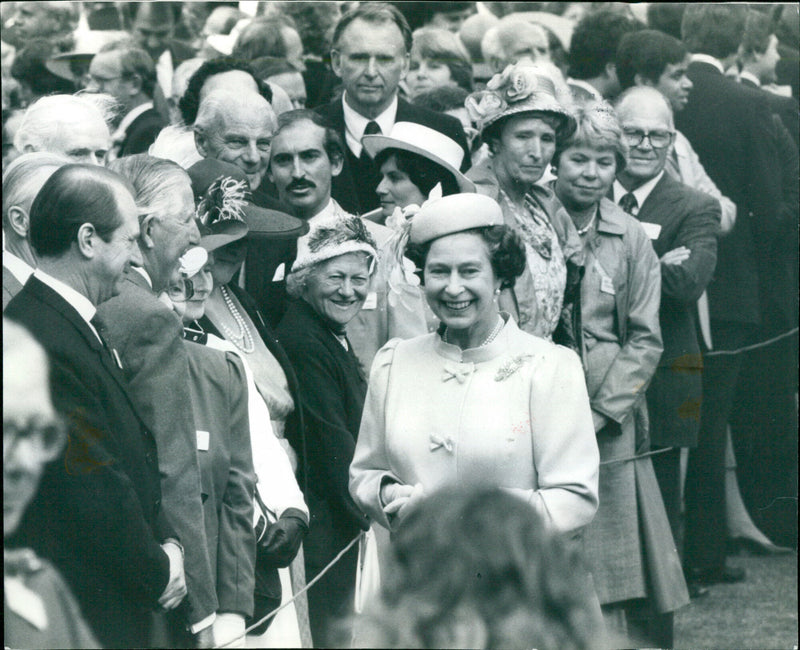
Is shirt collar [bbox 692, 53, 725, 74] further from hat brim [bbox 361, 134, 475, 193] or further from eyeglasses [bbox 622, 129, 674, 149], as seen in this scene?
hat brim [bbox 361, 134, 475, 193]

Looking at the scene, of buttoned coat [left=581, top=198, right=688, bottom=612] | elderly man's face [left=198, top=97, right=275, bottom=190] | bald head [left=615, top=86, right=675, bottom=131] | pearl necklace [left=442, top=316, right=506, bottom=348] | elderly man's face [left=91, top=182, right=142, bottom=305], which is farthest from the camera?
bald head [left=615, top=86, right=675, bottom=131]

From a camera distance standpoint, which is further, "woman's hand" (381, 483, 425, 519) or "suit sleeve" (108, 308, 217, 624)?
"suit sleeve" (108, 308, 217, 624)

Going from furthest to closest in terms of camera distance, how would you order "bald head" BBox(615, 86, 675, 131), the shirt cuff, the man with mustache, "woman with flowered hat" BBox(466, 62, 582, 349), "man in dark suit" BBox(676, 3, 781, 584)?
"man in dark suit" BBox(676, 3, 781, 584) → "bald head" BBox(615, 86, 675, 131) → "woman with flowered hat" BBox(466, 62, 582, 349) → the man with mustache → the shirt cuff

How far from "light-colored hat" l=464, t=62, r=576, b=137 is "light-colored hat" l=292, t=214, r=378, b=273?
2.32 feet

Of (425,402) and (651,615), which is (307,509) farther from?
(651,615)

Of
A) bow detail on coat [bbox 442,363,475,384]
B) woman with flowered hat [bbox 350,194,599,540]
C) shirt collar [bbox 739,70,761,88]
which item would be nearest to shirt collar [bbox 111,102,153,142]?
woman with flowered hat [bbox 350,194,599,540]

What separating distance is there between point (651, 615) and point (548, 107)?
1.74 meters

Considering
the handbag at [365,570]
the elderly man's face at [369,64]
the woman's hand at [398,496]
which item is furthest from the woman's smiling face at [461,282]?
the elderly man's face at [369,64]

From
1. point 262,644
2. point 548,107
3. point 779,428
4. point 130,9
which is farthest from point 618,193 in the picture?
point 262,644

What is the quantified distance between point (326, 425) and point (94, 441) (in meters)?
0.89

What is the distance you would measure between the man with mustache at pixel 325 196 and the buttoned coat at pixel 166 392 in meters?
0.79

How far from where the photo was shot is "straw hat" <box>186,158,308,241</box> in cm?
410

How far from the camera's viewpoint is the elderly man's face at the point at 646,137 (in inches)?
204

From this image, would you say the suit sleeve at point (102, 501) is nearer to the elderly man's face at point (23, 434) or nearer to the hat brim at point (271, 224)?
the elderly man's face at point (23, 434)
